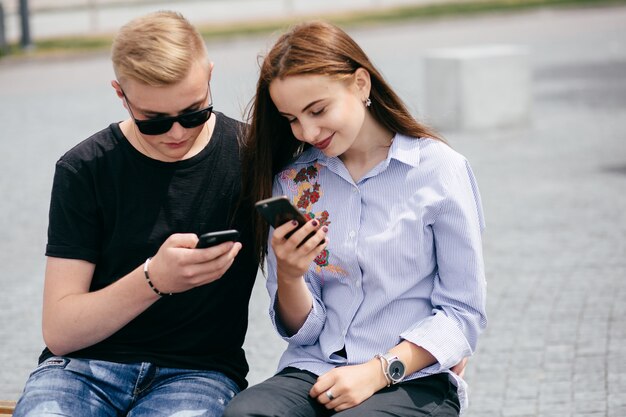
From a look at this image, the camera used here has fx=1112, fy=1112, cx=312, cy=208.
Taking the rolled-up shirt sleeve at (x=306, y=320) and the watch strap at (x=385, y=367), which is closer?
the watch strap at (x=385, y=367)

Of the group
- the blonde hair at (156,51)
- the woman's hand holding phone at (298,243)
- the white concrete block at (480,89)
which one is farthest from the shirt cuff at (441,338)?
the white concrete block at (480,89)

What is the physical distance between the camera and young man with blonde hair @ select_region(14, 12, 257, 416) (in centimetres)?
311

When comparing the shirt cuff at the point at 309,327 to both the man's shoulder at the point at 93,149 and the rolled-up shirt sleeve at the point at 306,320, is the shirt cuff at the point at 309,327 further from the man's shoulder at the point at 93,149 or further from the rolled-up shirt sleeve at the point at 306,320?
the man's shoulder at the point at 93,149

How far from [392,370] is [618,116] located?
9386 mm

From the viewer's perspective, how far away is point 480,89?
11.7m

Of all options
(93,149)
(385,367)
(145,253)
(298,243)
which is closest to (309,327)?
(385,367)

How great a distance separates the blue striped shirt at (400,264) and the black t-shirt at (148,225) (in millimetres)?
212

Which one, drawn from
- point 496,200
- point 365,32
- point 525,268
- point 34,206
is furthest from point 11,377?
point 365,32

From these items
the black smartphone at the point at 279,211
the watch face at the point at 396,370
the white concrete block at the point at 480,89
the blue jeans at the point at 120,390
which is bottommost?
the white concrete block at the point at 480,89

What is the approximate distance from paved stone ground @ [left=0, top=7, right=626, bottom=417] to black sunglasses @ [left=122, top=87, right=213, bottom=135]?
206 cm

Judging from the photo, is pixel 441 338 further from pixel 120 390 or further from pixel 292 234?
pixel 120 390

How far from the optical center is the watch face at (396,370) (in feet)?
10.00

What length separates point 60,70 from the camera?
17344 millimetres

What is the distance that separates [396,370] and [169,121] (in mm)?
940
